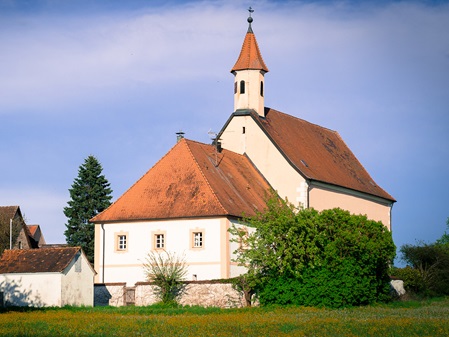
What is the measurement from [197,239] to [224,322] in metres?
18.0

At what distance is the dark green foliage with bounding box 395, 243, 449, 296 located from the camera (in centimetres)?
6368

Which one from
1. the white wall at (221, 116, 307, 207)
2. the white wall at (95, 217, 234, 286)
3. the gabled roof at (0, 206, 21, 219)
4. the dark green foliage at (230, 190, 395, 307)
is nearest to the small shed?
the white wall at (95, 217, 234, 286)

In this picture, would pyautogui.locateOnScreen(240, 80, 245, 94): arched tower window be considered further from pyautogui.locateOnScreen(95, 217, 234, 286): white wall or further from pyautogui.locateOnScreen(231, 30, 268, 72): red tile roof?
pyautogui.locateOnScreen(95, 217, 234, 286): white wall

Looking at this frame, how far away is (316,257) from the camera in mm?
48031

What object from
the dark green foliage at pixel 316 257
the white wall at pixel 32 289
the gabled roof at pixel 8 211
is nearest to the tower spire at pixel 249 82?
the dark green foliage at pixel 316 257

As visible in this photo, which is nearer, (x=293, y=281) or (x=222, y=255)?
(x=293, y=281)

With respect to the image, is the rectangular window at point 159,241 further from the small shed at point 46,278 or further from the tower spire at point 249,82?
the tower spire at point 249,82

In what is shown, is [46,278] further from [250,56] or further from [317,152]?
[317,152]

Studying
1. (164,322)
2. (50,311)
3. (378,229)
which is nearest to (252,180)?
(378,229)

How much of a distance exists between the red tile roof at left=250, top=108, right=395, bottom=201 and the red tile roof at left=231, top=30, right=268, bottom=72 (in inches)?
137

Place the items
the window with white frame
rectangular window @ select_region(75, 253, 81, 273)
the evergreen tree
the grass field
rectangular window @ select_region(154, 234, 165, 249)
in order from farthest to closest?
the evergreen tree
the window with white frame
rectangular window @ select_region(154, 234, 165, 249)
rectangular window @ select_region(75, 253, 81, 273)
the grass field

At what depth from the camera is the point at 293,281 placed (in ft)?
157

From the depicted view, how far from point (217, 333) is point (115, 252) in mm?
24384

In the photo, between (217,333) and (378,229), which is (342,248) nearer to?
(378,229)
